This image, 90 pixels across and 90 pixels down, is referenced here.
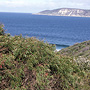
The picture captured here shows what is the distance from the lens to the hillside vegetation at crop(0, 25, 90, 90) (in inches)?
262

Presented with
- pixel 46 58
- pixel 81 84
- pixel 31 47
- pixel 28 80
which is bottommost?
pixel 81 84

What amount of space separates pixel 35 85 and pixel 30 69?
61 cm

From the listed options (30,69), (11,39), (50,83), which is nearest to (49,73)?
(50,83)

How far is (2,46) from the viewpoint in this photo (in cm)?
725

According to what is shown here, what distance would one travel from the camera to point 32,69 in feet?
23.3

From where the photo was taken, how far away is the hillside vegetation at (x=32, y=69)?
21.9ft

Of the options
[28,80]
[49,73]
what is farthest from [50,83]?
[28,80]

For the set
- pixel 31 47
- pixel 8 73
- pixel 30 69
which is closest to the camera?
pixel 8 73

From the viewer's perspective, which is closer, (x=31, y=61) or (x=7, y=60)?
(x=7, y=60)

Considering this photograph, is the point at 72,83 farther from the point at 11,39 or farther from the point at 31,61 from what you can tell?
the point at 11,39

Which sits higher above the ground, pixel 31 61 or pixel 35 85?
pixel 31 61

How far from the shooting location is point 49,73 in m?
7.62

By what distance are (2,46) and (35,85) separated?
1.89 metres

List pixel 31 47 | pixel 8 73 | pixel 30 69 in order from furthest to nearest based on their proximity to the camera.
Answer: pixel 31 47
pixel 30 69
pixel 8 73
